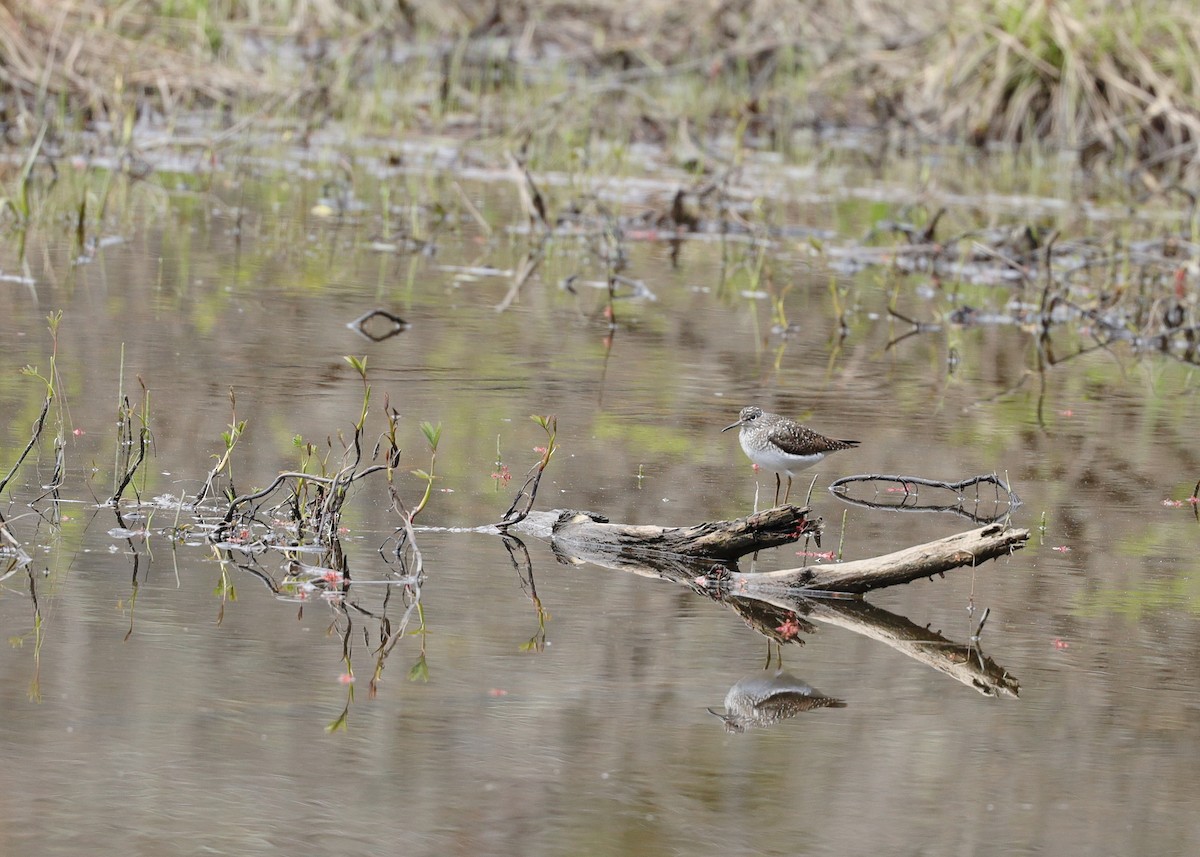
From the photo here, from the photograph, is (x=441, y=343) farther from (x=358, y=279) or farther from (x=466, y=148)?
(x=466, y=148)

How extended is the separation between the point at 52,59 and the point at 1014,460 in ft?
29.6

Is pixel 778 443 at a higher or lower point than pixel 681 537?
higher

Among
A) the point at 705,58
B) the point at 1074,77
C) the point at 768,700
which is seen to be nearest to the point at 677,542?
the point at 768,700

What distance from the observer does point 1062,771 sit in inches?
154

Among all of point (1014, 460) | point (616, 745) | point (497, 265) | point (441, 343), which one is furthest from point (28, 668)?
point (497, 265)

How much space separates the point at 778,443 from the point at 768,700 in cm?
168

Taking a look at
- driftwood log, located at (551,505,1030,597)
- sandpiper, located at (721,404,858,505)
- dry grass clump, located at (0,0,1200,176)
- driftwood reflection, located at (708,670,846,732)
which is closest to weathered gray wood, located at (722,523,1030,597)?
driftwood log, located at (551,505,1030,597)

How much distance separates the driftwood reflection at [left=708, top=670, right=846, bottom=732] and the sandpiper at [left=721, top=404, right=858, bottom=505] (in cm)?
150

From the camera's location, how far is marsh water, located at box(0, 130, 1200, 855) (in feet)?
11.8

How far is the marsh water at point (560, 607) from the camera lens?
359 cm

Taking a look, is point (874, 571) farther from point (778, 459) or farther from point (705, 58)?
point (705, 58)

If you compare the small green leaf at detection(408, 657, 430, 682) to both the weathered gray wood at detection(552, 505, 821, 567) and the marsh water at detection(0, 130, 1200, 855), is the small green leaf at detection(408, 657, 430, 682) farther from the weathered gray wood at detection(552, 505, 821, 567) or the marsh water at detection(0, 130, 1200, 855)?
the weathered gray wood at detection(552, 505, 821, 567)

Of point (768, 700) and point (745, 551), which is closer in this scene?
point (768, 700)

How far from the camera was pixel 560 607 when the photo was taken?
4738mm
